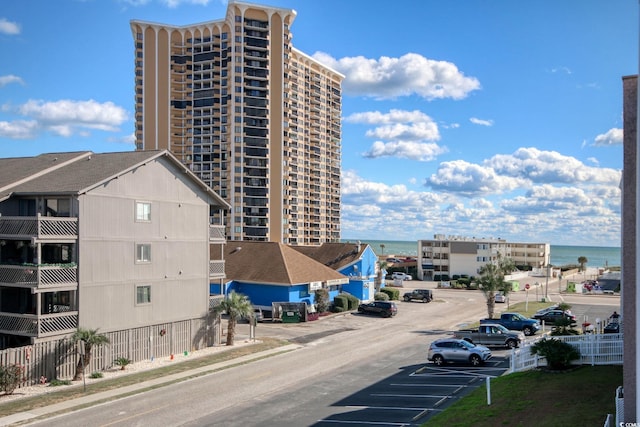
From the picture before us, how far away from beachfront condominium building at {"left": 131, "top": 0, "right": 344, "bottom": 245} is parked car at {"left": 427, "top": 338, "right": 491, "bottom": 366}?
255 ft

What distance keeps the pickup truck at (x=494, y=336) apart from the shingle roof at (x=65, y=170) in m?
20.1

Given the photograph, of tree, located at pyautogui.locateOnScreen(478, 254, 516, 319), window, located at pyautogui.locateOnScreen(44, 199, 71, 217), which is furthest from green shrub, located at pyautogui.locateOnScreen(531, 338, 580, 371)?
tree, located at pyautogui.locateOnScreen(478, 254, 516, 319)

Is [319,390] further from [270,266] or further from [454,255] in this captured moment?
[454,255]

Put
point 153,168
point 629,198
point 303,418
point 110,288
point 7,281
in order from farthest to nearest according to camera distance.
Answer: point 153,168
point 110,288
point 7,281
point 303,418
point 629,198

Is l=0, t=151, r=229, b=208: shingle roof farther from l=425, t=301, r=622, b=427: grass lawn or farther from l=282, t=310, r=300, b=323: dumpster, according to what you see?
l=425, t=301, r=622, b=427: grass lawn

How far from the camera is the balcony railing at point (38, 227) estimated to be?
28.5 m

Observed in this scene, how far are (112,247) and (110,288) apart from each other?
2.29m

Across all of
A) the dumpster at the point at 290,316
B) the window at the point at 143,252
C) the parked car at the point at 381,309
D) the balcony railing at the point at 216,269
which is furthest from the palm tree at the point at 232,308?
the parked car at the point at 381,309

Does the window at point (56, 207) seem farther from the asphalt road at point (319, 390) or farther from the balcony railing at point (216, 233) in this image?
the asphalt road at point (319, 390)

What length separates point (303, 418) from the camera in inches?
896

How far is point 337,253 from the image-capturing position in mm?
66188

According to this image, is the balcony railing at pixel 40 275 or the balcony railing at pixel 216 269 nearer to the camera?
the balcony railing at pixel 40 275

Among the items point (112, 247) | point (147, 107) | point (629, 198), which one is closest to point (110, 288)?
point (112, 247)

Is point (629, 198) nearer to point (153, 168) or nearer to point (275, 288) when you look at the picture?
point (153, 168)
